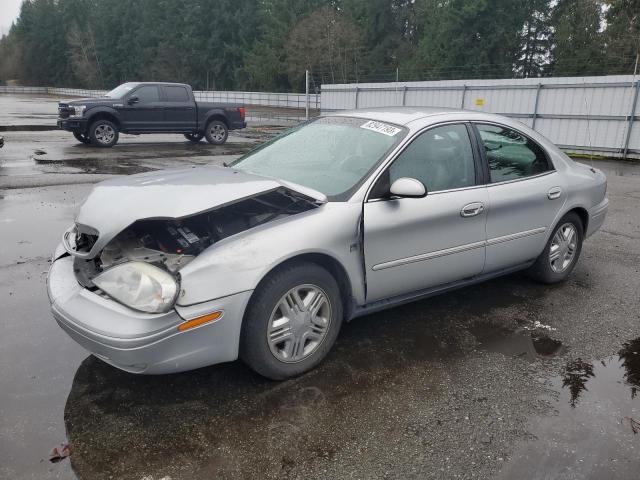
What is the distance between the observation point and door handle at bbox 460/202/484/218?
3.86 meters

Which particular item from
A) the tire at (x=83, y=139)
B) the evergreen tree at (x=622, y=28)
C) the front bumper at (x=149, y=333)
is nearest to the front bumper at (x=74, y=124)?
the tire at (x=83, y=139)

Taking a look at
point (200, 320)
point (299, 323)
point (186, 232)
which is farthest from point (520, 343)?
point (186, 232)

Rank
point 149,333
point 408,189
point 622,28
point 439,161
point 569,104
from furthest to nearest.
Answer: point 622,28 → point 569,104 → point 439,161 → point 408,189 → point 149,333

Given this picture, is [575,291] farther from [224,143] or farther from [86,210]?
[224,143]

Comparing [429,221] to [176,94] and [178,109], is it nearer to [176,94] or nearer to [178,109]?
[178,109]

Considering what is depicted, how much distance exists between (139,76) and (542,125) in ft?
267

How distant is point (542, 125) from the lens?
16828 millimetres

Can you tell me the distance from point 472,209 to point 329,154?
3.65ft

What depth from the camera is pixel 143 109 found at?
49.4 ft

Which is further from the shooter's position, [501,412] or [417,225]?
[417,225]

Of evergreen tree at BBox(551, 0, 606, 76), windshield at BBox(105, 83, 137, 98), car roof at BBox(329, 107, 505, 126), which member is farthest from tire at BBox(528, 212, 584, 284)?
evergreen tree at BBox(551, 0, 606, 76)

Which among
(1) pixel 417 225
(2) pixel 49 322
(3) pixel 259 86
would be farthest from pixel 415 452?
(3) pixel 259 86

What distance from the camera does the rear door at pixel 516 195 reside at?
163 inches

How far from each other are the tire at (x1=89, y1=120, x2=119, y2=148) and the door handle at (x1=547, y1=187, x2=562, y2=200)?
1294 cm
